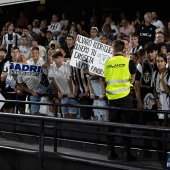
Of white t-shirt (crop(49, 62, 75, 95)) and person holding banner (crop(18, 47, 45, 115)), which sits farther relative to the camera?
person holding banner (crop(18, 47, 45, 115))

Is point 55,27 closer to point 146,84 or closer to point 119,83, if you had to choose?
point 146,84

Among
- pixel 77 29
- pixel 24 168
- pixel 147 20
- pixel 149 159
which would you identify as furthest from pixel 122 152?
pixel 77 29

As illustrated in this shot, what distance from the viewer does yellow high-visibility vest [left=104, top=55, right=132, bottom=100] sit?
7.64 meters

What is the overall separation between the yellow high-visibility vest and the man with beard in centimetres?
82

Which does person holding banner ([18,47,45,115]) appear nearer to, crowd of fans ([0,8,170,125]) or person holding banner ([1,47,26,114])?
crowd of fans ([0,8,170,125])

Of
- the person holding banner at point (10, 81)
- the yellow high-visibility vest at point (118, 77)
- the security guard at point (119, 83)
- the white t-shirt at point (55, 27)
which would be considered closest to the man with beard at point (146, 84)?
the security guard at point (119, 83)

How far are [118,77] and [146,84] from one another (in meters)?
1.05

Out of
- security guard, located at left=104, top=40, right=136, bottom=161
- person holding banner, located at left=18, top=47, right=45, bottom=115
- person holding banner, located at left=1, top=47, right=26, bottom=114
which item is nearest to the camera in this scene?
security guard, located at left=104, top=40, right=136, bottom=161

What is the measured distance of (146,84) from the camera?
859cm

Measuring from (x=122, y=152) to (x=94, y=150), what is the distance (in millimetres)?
693

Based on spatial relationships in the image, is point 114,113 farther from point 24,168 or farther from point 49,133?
point 49,133

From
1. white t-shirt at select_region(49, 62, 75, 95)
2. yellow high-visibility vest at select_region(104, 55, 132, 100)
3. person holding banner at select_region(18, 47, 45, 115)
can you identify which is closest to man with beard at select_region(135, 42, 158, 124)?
yellow high-visibility vest at select_region(104, 55, 132, 100)

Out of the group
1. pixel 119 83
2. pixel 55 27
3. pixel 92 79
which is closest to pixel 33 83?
pixel 92 79

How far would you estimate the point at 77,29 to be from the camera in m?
15.8
